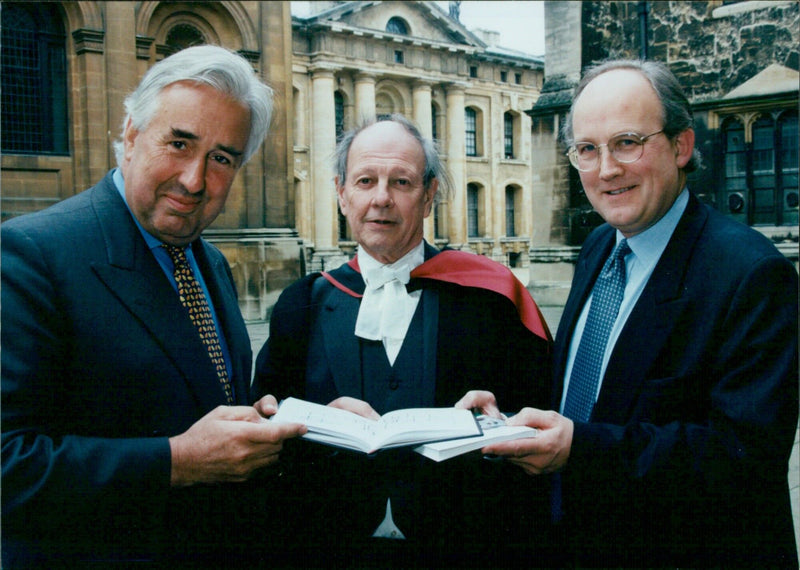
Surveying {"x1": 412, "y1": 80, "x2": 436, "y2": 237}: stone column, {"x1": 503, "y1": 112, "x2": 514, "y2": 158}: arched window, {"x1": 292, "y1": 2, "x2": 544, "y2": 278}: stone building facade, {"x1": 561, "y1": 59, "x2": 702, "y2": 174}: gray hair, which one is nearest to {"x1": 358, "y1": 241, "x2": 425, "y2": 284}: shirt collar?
{"x1": 561, "y1": 59, "x2": 702, "y2": 174}: gray hair

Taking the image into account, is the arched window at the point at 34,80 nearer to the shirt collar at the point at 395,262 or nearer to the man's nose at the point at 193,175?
the shirt collar at the point at 395,262

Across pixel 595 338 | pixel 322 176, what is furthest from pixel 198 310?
pixel 322 176

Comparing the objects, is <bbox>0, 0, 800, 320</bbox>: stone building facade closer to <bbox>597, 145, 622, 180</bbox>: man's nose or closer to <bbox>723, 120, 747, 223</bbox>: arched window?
<bbox>723, 120, 747, 223</bbox>: arched window

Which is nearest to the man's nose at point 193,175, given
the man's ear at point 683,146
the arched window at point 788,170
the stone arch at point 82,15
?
the man's ear at point 683,146

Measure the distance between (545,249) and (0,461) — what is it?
45.4 feet

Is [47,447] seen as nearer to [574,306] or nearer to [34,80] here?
[574,306]

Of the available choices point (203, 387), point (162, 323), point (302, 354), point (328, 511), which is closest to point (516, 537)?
point (328, 511)

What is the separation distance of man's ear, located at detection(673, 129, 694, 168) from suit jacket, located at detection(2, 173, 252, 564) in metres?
1.65

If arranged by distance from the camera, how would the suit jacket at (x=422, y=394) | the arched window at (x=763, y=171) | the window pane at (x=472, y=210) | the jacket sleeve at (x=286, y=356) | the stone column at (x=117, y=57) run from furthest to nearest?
the window pane at (x=472, y=210) → the stone column at (x=117, y=57) → the arched window at (x=763, y=171) → the jacket sleeve at (x=286, y=356) → the suit jacket at (x=422, y=394)

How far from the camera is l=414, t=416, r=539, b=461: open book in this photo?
6.50 feet

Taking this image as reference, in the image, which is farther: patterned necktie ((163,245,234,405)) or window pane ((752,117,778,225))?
window pane ((752,117,778,225))

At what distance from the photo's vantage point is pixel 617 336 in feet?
8.04

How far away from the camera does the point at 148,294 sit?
7.23 feet

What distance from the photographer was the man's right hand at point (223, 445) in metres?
1.98
